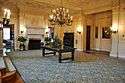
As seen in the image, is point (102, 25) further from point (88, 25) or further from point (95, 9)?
point (95, 9)

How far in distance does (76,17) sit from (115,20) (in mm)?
4802

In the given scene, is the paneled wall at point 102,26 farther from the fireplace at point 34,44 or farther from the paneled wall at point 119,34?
the fireplace at point 34,44

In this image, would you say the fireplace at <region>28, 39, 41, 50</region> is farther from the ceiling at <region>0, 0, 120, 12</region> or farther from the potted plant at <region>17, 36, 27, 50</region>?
the ceiling at <region>0, 0, 120, 12</region>

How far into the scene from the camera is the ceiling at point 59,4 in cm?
1225

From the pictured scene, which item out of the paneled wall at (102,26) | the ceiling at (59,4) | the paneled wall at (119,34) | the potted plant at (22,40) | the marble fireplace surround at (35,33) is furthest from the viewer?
the marble fireplace surround at (35,33)

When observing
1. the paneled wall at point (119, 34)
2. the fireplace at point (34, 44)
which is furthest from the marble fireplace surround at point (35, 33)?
the paneled wall at point (119, 34)

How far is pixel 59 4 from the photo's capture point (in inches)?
524

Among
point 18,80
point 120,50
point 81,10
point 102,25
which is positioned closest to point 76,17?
point 81,10

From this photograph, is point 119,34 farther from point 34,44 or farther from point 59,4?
point 34,44

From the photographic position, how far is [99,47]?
1520 centimetres

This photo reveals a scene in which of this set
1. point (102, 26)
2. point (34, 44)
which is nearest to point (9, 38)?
point (34, 44)

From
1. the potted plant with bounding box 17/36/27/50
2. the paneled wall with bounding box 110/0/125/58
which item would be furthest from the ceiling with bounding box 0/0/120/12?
the potted plant with bounding box 17/36/27/50

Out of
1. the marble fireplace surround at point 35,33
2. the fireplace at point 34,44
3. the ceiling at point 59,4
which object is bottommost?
the fireplace at point 34,44

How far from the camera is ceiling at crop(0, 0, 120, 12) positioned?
40.2 feet
